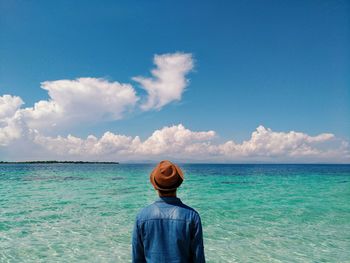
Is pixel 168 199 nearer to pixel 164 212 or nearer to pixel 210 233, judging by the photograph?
pixel 164 212

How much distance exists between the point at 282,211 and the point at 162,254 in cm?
1491

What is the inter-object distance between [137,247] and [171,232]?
456 mm

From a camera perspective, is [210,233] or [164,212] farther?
[210,233]

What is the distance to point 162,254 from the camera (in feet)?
10.0

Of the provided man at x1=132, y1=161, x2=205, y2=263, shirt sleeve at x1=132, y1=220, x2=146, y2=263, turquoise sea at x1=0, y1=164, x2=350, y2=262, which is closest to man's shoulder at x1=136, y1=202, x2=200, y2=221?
man at x1=132, y1=161, x2=205, y2=263

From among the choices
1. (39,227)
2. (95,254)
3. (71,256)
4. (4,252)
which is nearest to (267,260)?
(95,254)

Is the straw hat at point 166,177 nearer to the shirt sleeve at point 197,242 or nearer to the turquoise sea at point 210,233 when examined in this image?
the shirt sleeve at point 197,242

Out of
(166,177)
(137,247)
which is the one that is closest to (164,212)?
(166,177)

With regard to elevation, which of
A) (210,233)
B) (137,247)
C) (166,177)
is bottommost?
(210,233)

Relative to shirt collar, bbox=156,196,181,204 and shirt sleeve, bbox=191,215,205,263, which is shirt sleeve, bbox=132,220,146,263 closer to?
shirt collar, bbox=156,196,181,204

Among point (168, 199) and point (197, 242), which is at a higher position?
point (168, 199)

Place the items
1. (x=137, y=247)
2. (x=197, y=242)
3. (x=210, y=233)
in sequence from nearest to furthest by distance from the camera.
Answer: (x=197, y=242) → (x=137, y=247) → (x=210, y=233)

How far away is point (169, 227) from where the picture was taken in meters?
3.00

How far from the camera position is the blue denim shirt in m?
2.98
